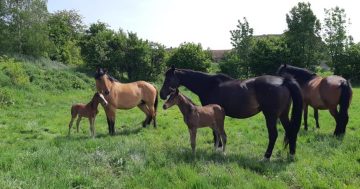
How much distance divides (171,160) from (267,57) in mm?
28889

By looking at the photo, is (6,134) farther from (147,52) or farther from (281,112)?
(147,52)

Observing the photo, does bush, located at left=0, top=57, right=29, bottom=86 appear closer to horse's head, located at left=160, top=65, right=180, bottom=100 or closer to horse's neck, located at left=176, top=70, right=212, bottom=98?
horse's head, located at left=160, top=65, right=180, bottom=100

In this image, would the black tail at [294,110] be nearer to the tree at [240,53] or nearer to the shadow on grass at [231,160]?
the shadow on grass at [231,160]

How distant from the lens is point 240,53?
134 ft

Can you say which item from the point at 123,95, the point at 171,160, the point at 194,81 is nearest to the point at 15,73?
the point at 123,95

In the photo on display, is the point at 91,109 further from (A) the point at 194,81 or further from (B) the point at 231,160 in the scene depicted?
(B) the point at 231,160

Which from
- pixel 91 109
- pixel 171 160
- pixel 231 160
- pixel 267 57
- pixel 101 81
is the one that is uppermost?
pixel 267 57

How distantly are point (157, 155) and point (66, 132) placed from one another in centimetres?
527

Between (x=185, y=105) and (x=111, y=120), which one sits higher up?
(x=185, y=105)

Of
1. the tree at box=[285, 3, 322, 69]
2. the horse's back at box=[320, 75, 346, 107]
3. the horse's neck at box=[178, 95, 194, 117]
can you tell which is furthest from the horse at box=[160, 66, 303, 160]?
the tree at box=[285, 3, 322, 69]

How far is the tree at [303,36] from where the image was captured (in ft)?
117

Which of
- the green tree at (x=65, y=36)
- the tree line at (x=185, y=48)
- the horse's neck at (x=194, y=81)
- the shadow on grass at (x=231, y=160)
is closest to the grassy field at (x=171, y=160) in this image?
the shadow on grass at (x=231, y=160)

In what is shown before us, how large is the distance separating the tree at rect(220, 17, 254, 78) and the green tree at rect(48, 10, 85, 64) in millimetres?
16614

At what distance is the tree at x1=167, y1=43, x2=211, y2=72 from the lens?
35.5m
